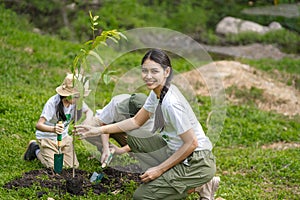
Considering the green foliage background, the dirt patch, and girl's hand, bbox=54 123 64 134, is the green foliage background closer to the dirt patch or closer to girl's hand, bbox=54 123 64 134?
the dirt patch

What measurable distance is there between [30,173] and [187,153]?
141cm

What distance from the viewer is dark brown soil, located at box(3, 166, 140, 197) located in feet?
14.2

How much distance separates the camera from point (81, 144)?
5777 millimetres

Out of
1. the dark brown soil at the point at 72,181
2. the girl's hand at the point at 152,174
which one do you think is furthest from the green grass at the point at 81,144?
the girl's hand at the point at 152,174

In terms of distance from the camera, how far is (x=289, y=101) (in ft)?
27.9

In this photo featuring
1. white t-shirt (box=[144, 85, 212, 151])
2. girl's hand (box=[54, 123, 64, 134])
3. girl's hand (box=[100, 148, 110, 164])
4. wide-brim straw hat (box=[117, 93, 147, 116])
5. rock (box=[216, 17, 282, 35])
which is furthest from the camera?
rock (box=[216, 17, 282, 35])

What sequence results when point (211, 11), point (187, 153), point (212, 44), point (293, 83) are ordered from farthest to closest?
point (211, 11)
point (212, 44)
point (293, 83)
point (187, 153)

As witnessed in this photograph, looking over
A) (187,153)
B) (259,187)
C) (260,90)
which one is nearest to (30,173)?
(187,153)

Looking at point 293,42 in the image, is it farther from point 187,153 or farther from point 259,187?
point 187,153

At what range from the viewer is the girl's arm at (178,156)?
3986 millimetres

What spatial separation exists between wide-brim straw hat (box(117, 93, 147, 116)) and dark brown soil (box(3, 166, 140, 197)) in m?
0.56

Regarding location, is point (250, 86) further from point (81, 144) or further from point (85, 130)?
point (85, 130)

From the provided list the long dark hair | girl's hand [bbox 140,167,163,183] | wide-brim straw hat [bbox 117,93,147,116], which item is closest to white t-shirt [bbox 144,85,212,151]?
the long dark hair

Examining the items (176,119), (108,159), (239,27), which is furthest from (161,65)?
(239,27)
